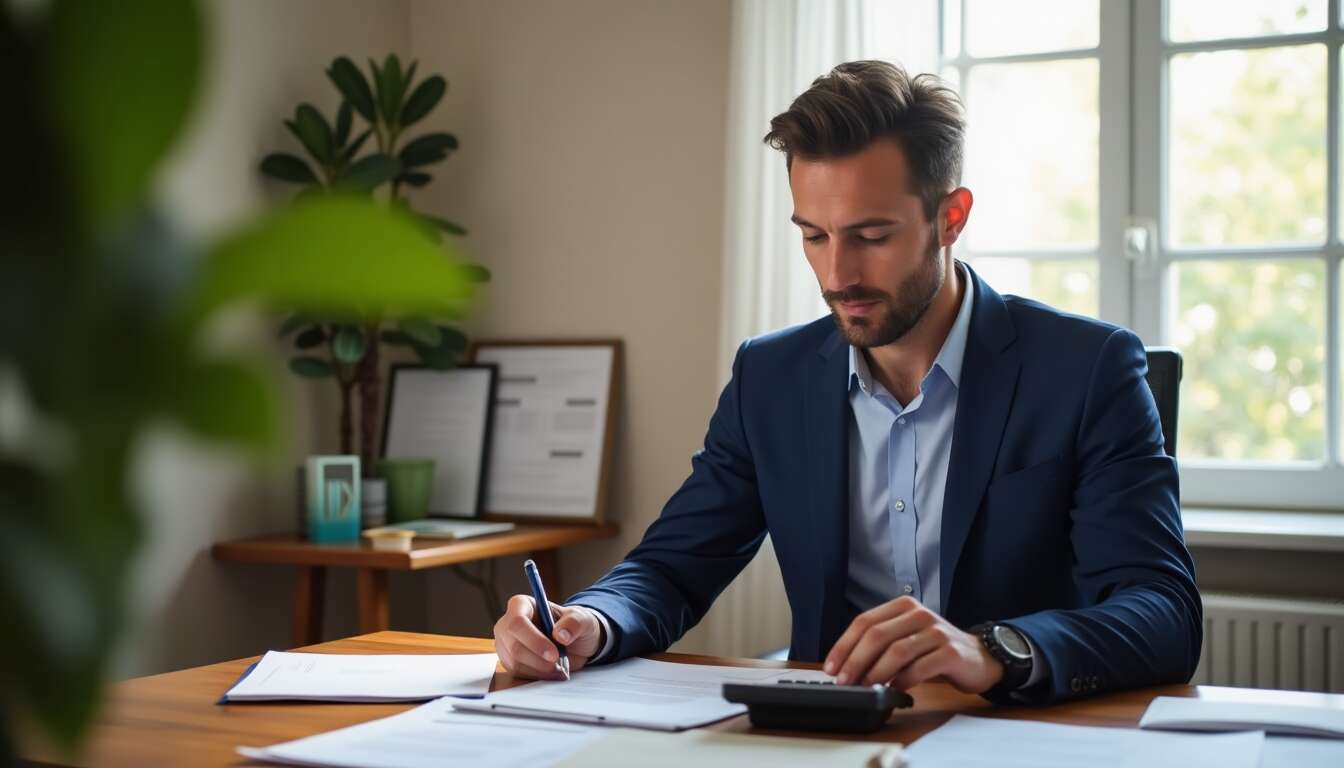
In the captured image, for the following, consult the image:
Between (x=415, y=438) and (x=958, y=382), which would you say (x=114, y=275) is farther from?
(x=415, y=438)

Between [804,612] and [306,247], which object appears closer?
[306,247]

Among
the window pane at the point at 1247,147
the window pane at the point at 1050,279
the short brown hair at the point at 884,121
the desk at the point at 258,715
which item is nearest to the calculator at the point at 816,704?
the desk at the point at 258,715

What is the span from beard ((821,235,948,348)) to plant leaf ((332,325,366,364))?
148 centimetres

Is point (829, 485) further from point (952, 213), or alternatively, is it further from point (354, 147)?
point (354, 147)

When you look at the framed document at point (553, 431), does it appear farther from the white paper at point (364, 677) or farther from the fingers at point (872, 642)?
the fingers at point (872, 642)

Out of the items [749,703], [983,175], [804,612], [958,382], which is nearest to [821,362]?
[958,382]

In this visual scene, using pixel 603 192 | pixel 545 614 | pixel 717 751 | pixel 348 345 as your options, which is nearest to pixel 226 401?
pixel 717 751

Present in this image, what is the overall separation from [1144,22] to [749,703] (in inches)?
89.4

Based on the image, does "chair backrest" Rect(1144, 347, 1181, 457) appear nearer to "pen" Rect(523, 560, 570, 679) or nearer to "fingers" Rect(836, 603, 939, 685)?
"fingers" Rect(836, 603, 939, 685)

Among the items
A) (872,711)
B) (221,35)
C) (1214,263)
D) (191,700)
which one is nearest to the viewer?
(221,35)

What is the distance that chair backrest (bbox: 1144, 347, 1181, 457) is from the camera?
1.95m

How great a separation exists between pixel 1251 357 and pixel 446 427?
75.3 inches

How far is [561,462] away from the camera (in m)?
3.30

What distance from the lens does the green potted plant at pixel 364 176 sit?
3053 mm
